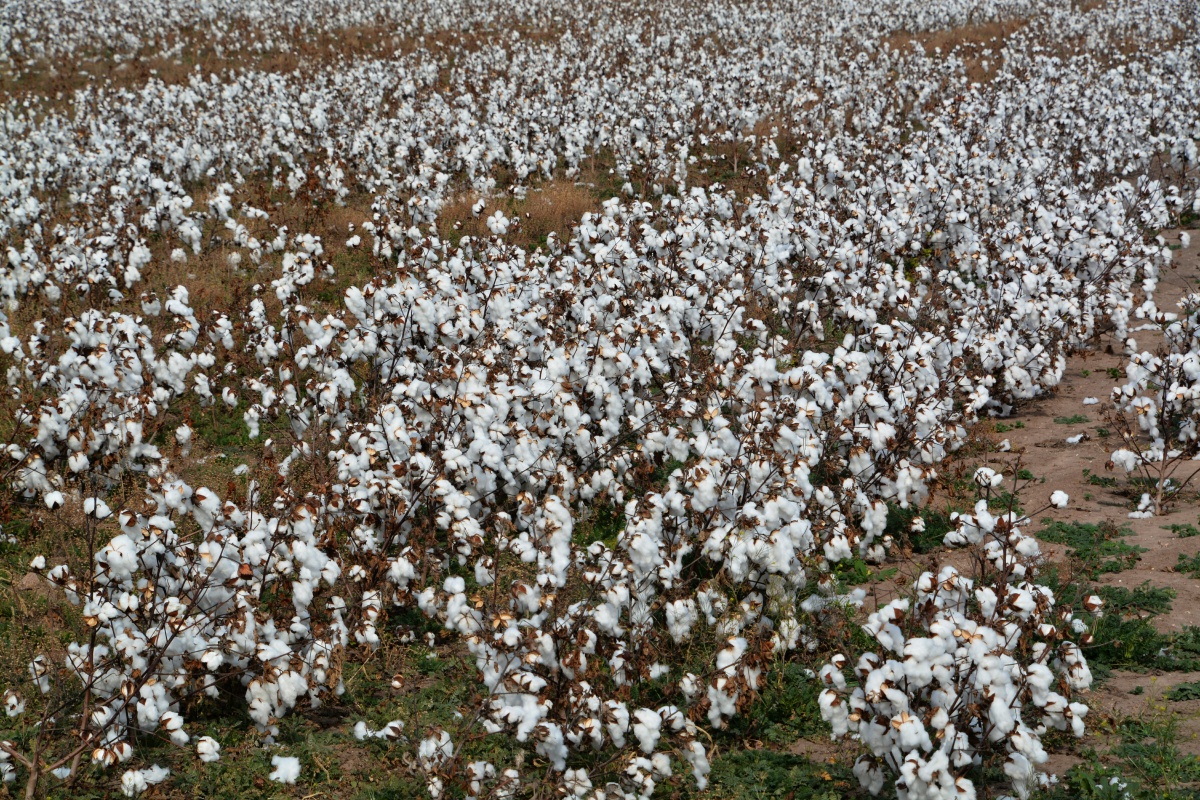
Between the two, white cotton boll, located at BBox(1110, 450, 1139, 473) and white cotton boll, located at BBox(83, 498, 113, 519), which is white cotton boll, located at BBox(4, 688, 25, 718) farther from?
white cotton boll, located at BBox(1110, 450, 1139, 473)

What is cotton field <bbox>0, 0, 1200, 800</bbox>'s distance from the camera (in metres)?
5.13

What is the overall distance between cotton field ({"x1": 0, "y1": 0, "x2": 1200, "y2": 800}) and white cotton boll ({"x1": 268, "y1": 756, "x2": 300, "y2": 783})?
0.02m

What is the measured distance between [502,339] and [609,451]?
65.4 inches

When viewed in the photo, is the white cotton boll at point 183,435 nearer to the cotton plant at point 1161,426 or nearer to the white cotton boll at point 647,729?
the white cotton boll at point 647,729

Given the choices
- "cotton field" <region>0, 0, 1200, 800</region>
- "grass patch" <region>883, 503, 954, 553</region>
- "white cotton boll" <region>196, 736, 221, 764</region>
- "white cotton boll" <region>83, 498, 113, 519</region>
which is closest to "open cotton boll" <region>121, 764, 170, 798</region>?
"cotton field" <region>0, 0, 1200, 800</region>

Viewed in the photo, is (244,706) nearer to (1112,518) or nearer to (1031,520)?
(1031,520)

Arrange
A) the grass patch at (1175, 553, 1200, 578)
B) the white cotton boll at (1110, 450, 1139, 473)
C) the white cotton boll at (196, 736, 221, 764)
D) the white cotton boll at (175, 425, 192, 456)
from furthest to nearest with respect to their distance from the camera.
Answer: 1. the white cotton boll at (175, 425, 192, 456)
2. the white cotton boll at (1110, 450, 1139, 473)
3. the grass patch at (1175, 553, 1200, 578)
4. the white cotton boll at (196, 736, 221, 764)

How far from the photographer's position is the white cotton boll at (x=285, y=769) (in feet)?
17.1

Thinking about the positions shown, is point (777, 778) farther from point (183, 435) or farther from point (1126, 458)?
point (183, 435)

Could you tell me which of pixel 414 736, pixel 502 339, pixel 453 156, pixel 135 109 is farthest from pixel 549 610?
pixel 135 109

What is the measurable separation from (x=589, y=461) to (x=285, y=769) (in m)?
3.62

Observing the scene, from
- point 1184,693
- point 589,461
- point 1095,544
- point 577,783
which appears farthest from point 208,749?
point 1095,544

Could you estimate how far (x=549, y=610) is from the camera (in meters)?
5.44

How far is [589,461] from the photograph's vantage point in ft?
26.2
